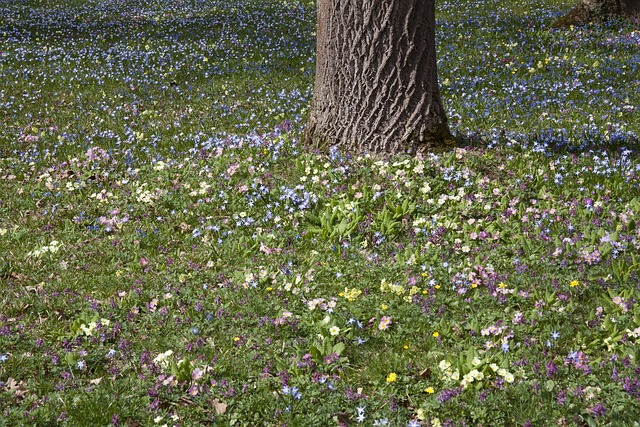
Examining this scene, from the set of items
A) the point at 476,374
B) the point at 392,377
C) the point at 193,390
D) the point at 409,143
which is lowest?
the point at 193,390

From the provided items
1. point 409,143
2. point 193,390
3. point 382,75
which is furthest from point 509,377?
point 382,75

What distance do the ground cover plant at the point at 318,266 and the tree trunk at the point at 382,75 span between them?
32 cm

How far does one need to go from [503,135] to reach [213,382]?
5117mm

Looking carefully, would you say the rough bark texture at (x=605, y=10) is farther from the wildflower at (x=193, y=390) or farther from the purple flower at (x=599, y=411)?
the wildflower at (x=193, y=390)

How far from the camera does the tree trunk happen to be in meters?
6.55

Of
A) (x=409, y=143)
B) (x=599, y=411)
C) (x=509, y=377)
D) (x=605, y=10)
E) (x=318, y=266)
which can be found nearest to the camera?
(x=599, y=411)

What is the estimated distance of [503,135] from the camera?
7.57 metres

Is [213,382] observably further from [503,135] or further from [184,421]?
[503,135]

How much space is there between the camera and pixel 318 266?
5332mm

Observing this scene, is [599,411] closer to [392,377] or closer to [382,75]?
[392,377]

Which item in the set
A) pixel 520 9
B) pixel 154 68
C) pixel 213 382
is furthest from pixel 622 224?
pixel 520 9

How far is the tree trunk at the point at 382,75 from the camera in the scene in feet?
21.5

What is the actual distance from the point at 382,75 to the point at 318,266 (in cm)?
245

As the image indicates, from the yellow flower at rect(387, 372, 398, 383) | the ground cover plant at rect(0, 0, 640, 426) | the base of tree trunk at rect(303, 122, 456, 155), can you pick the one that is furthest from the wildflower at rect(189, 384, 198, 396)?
the base of tree trunk at rect(303, 122, 456, 155)
